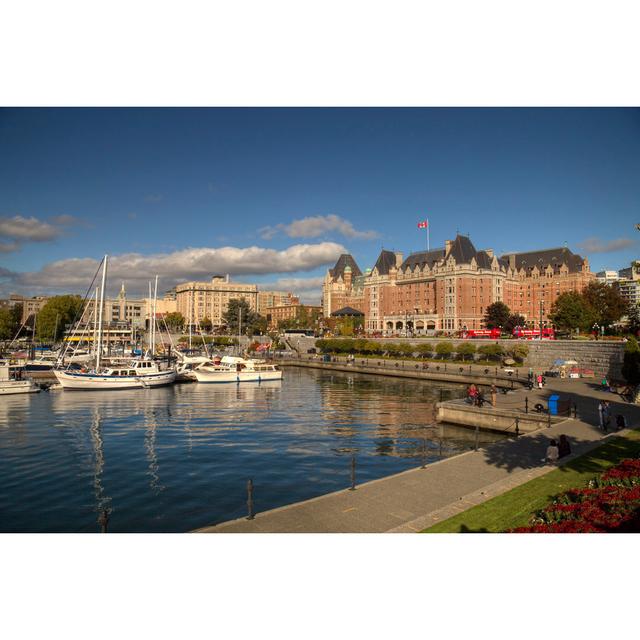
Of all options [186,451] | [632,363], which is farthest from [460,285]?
[186,451]

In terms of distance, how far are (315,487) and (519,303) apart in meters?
145

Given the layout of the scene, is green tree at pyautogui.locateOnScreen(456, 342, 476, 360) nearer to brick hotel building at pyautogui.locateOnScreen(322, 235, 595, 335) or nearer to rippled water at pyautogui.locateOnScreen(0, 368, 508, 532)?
rippled water at pyautogui.locateOnScreen(0, 368, 508, 532)

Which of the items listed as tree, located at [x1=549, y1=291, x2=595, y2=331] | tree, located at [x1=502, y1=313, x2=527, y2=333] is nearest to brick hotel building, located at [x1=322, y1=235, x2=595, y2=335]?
tree, located at [x1=502, y1=313, x2=527, y2=333]

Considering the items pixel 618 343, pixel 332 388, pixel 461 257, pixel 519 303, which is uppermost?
pixel 461 257

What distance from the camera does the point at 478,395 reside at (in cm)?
3759

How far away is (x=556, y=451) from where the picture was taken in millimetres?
19359

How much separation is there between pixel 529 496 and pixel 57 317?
142967mm

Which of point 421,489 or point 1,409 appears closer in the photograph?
point 421,489

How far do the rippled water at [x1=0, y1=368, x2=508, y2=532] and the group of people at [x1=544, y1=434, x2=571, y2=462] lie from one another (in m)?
7.43

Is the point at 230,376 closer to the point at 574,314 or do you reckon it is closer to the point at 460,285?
the point at 574,314

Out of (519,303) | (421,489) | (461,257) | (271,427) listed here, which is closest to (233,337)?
A: (461,257)

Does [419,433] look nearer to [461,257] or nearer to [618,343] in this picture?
[618,343]

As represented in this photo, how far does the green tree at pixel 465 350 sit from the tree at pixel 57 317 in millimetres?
104070

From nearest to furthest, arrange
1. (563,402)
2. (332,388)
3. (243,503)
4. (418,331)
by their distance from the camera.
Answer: (243,503) → (563,402) → (332,388) → (418,331)
